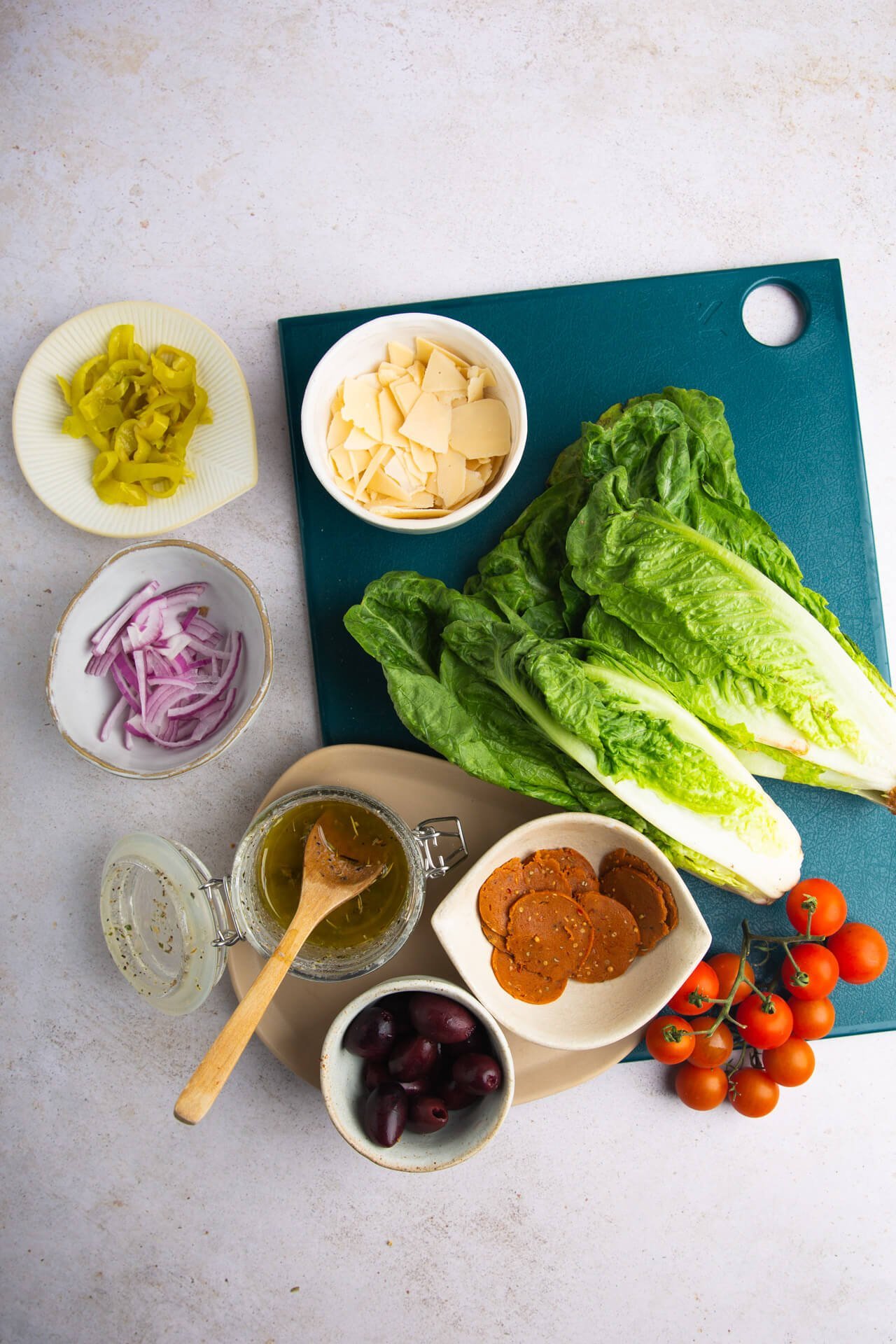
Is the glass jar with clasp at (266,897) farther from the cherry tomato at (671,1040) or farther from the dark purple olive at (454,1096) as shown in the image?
the cherry tomato at (671,1040)

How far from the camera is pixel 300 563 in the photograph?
76.4 inches

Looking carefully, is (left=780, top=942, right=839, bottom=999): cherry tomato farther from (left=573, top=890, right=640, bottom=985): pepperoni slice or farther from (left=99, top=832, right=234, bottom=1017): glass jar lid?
(left=99, top=832, right=234, bottom=1017): glass jar lid

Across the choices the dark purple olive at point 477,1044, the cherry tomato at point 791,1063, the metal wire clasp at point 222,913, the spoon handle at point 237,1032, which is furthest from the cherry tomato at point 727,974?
the metal wire clasp at point 222,913

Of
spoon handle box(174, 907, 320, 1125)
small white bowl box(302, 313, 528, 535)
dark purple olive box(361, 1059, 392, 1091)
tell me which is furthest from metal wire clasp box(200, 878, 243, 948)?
small white bowl box(302, 313, 528, 535)

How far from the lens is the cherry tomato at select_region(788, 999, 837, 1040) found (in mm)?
1795

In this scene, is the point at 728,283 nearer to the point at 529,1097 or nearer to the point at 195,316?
the point at 195,316

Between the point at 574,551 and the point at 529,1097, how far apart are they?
3.65 ft

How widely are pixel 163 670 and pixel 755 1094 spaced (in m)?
1.53

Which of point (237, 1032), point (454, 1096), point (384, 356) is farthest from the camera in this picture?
point (384, 356)

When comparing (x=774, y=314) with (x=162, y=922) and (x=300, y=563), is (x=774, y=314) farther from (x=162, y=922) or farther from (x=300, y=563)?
(x=162, y=922)

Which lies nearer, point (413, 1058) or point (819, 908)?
point (413, 1058)

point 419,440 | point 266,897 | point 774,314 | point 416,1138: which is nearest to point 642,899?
point 416,1138

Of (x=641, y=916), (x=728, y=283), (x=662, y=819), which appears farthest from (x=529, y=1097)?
(x=728, y=283)

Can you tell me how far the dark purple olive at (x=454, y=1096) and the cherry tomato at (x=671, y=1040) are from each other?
0.40 m
